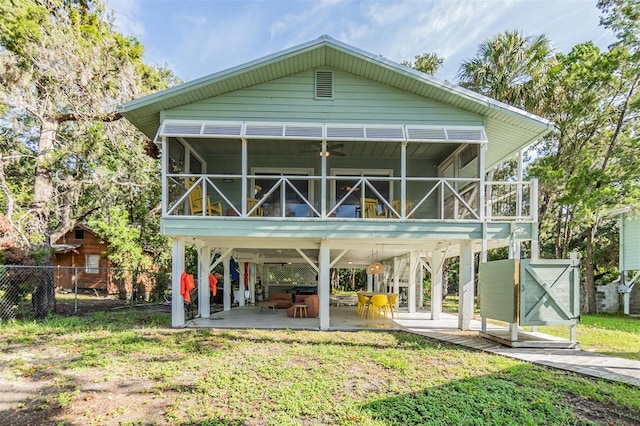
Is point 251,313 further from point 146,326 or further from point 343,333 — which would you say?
point 343,333

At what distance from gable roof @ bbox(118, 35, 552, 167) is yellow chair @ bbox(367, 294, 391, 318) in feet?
17.4

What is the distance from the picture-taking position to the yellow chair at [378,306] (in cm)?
910

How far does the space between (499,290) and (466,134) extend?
3675 millimetres

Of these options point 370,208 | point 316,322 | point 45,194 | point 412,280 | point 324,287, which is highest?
point 45,194

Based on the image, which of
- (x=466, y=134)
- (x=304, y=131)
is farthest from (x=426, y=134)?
(x=304, y=131)

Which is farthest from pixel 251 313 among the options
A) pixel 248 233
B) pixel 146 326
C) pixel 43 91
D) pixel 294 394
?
pixel 43 91

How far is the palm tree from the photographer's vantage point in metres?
13.9

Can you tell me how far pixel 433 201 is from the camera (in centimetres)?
1031

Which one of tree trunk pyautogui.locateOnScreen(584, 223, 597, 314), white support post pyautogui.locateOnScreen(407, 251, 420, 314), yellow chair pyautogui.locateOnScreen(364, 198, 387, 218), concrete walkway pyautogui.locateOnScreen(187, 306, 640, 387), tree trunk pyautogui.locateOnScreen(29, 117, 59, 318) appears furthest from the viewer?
tree trunk pyautogui.locateOnScreen(584, 223, 597, 314)

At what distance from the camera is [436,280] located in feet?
32.7

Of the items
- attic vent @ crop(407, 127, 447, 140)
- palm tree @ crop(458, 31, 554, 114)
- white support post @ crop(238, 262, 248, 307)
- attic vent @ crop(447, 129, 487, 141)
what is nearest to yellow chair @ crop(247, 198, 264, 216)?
white support post @ crop(238, 262, 248, 307)

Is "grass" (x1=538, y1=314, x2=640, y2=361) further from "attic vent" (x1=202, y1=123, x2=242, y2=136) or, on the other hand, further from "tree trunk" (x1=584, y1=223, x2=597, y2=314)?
"attic vent" (x1=202, y1=123, x2=242, y2=136)

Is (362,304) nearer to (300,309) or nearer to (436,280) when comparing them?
(300,309)

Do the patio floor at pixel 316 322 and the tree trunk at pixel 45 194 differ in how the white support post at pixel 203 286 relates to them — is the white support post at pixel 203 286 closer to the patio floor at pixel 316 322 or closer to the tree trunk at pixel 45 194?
the patio floor at pixel 316 322
